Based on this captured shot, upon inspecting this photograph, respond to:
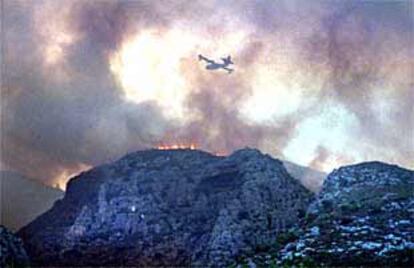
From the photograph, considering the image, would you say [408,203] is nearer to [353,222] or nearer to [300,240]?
[353,222]

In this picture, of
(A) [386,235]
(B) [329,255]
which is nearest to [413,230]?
(A) [386,235]

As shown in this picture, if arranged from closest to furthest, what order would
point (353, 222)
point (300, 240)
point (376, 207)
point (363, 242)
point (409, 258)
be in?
1. point (409, 258)
2. point (363, 242)
3. point (300, 240)
4. point (353, 222)
5. point (376, 207)

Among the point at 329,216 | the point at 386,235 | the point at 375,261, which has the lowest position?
the point at 375,261

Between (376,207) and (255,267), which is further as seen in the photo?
(376,207)

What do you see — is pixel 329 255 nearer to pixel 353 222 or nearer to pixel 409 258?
pixel 409 258

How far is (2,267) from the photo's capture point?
19975 centimetres

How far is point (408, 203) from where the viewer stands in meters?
195

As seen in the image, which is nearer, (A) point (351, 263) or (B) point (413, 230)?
(A) point (351, 263)

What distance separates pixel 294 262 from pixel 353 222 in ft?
151

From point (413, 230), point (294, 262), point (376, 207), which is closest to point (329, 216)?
point (376, 207)

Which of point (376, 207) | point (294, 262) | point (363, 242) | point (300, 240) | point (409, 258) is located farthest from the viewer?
point (376, 207)

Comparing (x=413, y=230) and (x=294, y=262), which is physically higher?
(x=413, y=230)

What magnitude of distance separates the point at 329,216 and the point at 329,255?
55.1m

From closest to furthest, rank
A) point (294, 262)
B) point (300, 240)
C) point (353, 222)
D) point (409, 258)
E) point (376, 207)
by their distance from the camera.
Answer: point (409, 258)
point (294, 262)
point (300, 240)
point (353, 222)
point (376, 207)
